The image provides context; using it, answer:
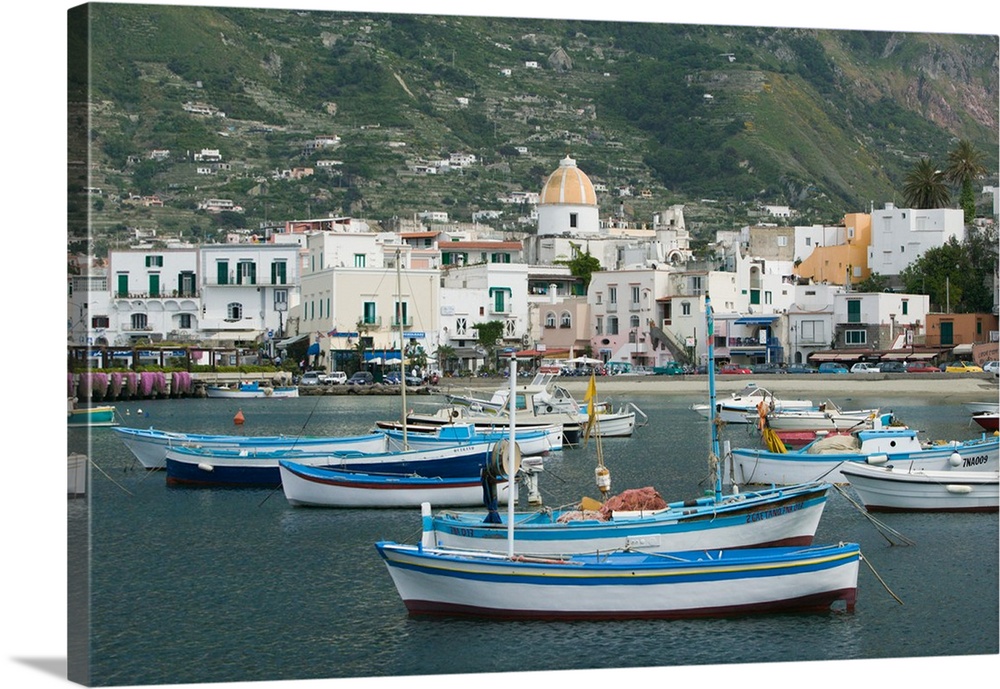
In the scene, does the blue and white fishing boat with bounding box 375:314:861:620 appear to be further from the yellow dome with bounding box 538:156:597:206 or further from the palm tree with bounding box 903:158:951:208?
the yellow dome with bounding box 538:156:597:206

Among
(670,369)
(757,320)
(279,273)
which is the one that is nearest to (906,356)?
(757,320)

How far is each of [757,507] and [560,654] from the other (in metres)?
4.01

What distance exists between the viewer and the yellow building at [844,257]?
6544 cm

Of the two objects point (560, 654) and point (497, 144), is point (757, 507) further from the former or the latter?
point (497, 144)

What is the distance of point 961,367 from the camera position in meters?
38.8

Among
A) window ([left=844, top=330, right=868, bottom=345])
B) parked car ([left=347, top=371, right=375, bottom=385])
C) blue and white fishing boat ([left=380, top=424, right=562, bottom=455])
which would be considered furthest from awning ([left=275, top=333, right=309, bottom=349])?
blue and white fishing boat ([left=380, top=424, right=562, bottom=455])

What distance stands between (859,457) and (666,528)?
830cm

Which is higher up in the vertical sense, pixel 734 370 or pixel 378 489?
pixel 734 370

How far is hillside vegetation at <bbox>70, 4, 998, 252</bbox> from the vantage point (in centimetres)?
8619

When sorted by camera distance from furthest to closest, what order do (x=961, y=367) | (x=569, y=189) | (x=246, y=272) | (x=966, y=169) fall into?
(x=569, y=189) → (x=246, y=272) → (x=966, y=169) → (x=961, y=367)

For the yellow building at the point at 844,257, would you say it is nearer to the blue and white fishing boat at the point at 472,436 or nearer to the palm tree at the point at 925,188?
the palm tree at the point at 925,188

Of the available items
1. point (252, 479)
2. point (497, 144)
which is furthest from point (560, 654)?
point (497, 144)

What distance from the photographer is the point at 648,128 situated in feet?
344

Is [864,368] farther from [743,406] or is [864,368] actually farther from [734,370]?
[743,406]
